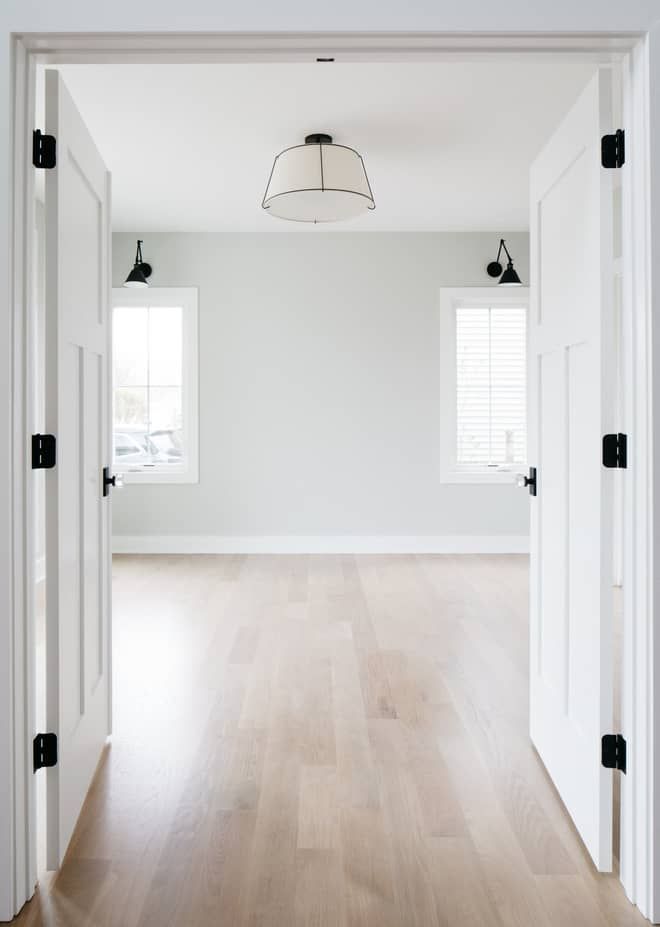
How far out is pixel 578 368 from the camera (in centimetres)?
205

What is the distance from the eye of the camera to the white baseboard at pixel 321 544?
6.49m

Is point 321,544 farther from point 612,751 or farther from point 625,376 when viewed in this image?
point 625,376

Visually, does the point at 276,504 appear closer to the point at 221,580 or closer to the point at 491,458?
the point at 221,580

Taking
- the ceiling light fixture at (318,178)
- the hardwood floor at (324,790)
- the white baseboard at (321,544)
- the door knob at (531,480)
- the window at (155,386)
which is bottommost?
the hardwood floor at (324,790)

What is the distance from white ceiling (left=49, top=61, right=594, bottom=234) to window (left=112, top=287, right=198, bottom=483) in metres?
0.97

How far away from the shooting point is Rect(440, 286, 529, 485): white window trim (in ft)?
21.3

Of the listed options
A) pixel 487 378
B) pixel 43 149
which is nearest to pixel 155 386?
pixel 487 378

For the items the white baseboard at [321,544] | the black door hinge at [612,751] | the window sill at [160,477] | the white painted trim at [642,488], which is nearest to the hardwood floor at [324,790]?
the white painted trim at [642,488]

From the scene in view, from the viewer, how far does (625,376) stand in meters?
1.81

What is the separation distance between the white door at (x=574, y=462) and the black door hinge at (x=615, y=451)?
0.02 meters

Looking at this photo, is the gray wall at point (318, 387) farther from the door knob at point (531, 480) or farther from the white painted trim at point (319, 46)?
the white painted trim at point (319, 46)

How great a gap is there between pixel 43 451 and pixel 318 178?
2.57 m

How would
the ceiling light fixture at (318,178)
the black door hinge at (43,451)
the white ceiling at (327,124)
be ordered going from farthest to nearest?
the ceiling light fixture at (318,178), the white ceiling at (327,124), the black door hinge at (43,451)

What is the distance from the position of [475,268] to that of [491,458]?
1649mm
